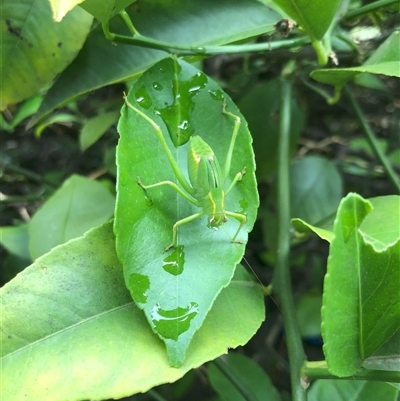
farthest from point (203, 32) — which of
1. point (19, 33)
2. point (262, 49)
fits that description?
point (19, 33)

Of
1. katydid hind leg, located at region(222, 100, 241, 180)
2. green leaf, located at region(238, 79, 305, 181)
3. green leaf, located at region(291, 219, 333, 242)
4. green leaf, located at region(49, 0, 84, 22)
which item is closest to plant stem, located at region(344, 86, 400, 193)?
green leaf, located at region(238, 79, 305, 181)

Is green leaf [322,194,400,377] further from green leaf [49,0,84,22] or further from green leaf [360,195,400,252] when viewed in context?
green leaf [49,0,84,22]

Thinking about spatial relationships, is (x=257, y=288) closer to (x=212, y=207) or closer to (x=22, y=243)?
(x=212, y=207)

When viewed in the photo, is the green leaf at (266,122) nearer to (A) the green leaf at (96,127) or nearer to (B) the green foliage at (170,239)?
(B) the green foliage at (170,239)

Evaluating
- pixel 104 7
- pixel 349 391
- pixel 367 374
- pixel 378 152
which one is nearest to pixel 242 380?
pixel 349 391

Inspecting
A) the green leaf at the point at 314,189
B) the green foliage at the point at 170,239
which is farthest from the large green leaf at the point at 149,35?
the green leaf at the point at 314,189

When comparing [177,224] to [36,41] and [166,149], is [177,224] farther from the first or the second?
[36,41]
